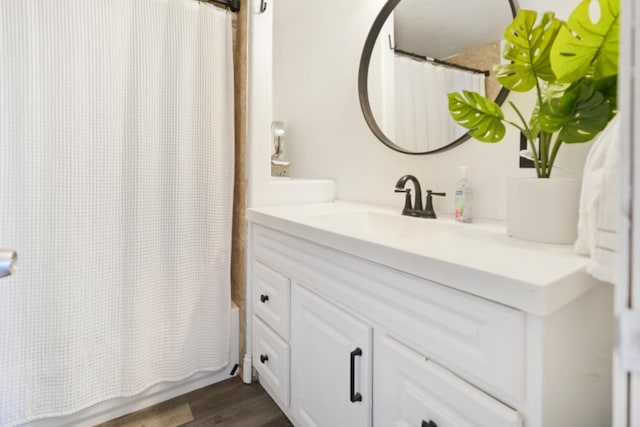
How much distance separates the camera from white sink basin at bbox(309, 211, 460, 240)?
1.16 metres

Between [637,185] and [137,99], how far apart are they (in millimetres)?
1496

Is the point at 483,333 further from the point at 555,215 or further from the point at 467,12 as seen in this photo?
the point at 467,12

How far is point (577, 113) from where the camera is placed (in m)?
0.73

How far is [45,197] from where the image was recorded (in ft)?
3.75

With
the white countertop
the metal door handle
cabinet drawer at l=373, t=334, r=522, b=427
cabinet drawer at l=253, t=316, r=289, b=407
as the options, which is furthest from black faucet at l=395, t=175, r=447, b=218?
the metal door handle

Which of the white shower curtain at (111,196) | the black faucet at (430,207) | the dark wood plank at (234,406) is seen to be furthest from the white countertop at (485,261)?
the dark wood plank at (234,406)

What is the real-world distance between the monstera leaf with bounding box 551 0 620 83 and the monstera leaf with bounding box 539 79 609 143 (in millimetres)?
33

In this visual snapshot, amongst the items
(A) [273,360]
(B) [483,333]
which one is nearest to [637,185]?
(B) [483,333]

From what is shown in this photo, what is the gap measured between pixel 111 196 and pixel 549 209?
57.2 inches

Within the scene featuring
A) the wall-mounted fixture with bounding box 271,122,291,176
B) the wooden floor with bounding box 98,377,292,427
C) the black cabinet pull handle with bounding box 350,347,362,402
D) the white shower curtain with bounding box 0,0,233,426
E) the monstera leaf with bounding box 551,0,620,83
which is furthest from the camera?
the wall-mounted fixture with bounding box 271,122,291,176

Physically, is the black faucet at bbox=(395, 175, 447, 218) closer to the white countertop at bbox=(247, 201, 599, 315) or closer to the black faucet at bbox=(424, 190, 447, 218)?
the black faucet at bbox=(424, 190, 447, 218)

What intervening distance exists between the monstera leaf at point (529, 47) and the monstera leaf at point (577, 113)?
110mm

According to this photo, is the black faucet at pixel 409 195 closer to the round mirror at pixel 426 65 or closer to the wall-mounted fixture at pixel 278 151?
the round mirror at pixel 426 65

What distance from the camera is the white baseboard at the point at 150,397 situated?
128cm
